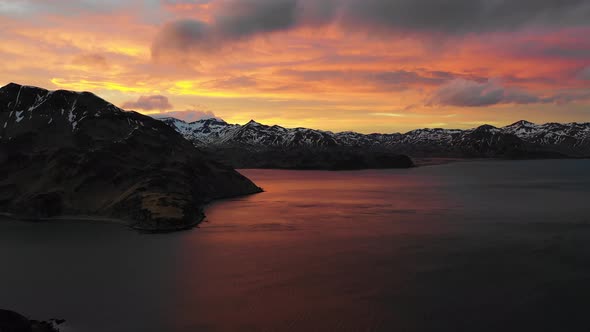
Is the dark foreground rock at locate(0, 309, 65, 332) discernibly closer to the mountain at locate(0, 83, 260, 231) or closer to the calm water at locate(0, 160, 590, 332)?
the calm water at locate(0, 160, 590, 332)

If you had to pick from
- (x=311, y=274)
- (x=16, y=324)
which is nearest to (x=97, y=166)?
(x=311, y=274)

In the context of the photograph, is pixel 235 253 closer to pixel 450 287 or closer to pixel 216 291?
pixel 216 291

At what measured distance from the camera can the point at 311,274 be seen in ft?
160

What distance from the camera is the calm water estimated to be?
36.1 meters

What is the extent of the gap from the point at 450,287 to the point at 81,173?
89.8 meters

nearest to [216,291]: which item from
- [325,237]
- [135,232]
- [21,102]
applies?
[325,237]

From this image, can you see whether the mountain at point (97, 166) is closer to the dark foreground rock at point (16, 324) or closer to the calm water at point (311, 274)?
the calm water at point (311, 274)

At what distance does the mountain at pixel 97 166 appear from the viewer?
86812mm

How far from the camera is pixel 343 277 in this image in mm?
47375

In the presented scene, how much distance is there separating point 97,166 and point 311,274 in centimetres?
7574

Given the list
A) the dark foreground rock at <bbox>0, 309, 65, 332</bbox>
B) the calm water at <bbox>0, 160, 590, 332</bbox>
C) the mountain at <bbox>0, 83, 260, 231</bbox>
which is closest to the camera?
the dark foreground rock at <bbox>0, 309, 65, 332</bbox>

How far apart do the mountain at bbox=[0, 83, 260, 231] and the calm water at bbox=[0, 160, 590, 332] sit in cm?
867

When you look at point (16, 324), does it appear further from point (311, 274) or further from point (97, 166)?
point (97, 166)

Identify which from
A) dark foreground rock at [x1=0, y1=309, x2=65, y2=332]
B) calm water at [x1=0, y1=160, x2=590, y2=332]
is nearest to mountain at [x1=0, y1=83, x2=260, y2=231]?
calm water at [x1=0, y1=160, x2=590, y2=332]
